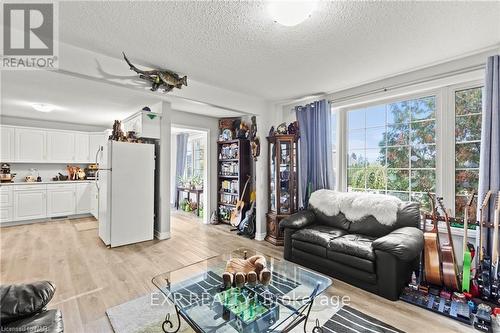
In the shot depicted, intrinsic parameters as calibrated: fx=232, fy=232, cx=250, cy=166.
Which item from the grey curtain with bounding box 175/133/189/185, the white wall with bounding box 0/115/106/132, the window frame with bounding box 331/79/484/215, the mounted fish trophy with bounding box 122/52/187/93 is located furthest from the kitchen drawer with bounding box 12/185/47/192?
the window frame with bounding box 331/79/484/215

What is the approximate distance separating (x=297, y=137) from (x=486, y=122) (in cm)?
223

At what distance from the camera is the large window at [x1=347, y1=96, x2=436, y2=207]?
289 centimetres

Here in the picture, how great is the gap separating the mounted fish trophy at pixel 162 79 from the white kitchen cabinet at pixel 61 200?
4.39 m

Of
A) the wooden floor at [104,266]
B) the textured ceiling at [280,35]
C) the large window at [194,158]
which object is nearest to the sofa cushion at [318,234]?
the wooden floor at [104,266]

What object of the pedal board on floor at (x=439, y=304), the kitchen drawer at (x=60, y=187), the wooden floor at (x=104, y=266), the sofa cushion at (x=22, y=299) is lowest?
the wooden floor at (x=104, y=266)

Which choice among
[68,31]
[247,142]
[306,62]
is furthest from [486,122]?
[68,31]

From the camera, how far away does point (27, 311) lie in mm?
1190

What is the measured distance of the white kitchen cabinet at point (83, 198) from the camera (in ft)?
18.4

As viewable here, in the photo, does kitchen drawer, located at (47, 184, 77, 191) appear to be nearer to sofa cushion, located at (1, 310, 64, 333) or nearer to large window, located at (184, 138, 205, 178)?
large window, located at (184, 138, 205, 178)

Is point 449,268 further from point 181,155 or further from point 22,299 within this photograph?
point 181,155

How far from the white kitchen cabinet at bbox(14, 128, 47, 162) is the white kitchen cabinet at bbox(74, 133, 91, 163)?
1.96 feet

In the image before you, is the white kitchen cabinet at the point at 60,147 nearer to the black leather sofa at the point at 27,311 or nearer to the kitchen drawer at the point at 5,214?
the kitchen drawer at the point at 5,214

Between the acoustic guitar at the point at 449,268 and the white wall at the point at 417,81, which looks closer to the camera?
the acoustic guitar at the point at 449,268

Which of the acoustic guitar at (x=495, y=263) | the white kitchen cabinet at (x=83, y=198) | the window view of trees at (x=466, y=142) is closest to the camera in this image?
the acoustic guitar at (x=495, y=263)
